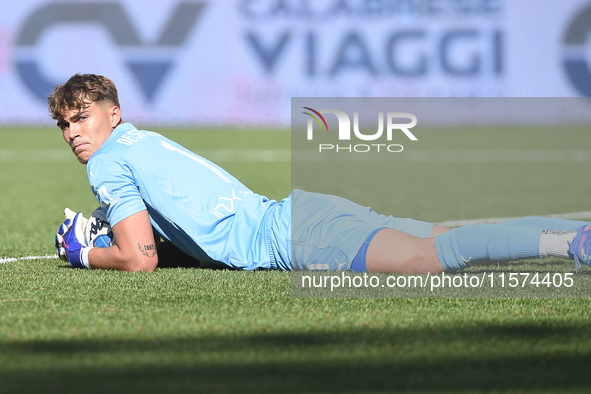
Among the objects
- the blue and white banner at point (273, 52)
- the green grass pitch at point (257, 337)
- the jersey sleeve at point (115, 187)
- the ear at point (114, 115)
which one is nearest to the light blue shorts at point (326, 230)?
the green grass pitch at point (257, 337)

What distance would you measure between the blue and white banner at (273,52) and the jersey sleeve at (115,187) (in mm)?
15576

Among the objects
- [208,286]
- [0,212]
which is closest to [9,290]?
[208,286]

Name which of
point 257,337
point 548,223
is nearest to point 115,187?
point 257,337

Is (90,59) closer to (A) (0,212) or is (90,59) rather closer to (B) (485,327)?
(A) (0,212)

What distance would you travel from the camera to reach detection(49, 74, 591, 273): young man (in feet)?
10.5

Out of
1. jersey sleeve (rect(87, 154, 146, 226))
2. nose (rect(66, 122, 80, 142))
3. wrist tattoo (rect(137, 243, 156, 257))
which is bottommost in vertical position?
wrist tattoo (rect(137, 243, 156, 257))

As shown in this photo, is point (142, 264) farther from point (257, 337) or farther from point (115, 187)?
point (257, 337)

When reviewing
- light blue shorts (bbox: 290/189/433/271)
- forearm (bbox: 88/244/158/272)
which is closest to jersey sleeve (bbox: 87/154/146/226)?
forearm (bbox: 88/244/158/272)

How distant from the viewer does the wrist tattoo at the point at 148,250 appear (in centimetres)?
334

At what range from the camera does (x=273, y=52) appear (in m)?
18.9

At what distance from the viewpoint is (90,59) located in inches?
731

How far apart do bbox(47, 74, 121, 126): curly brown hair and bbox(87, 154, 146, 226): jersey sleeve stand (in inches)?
12.6

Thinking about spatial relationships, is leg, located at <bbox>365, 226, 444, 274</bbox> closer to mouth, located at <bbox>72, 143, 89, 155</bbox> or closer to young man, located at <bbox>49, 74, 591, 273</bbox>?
young man, located at <bbox>49, 74, 591, 273</bbox>

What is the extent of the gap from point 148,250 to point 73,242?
508 mm
